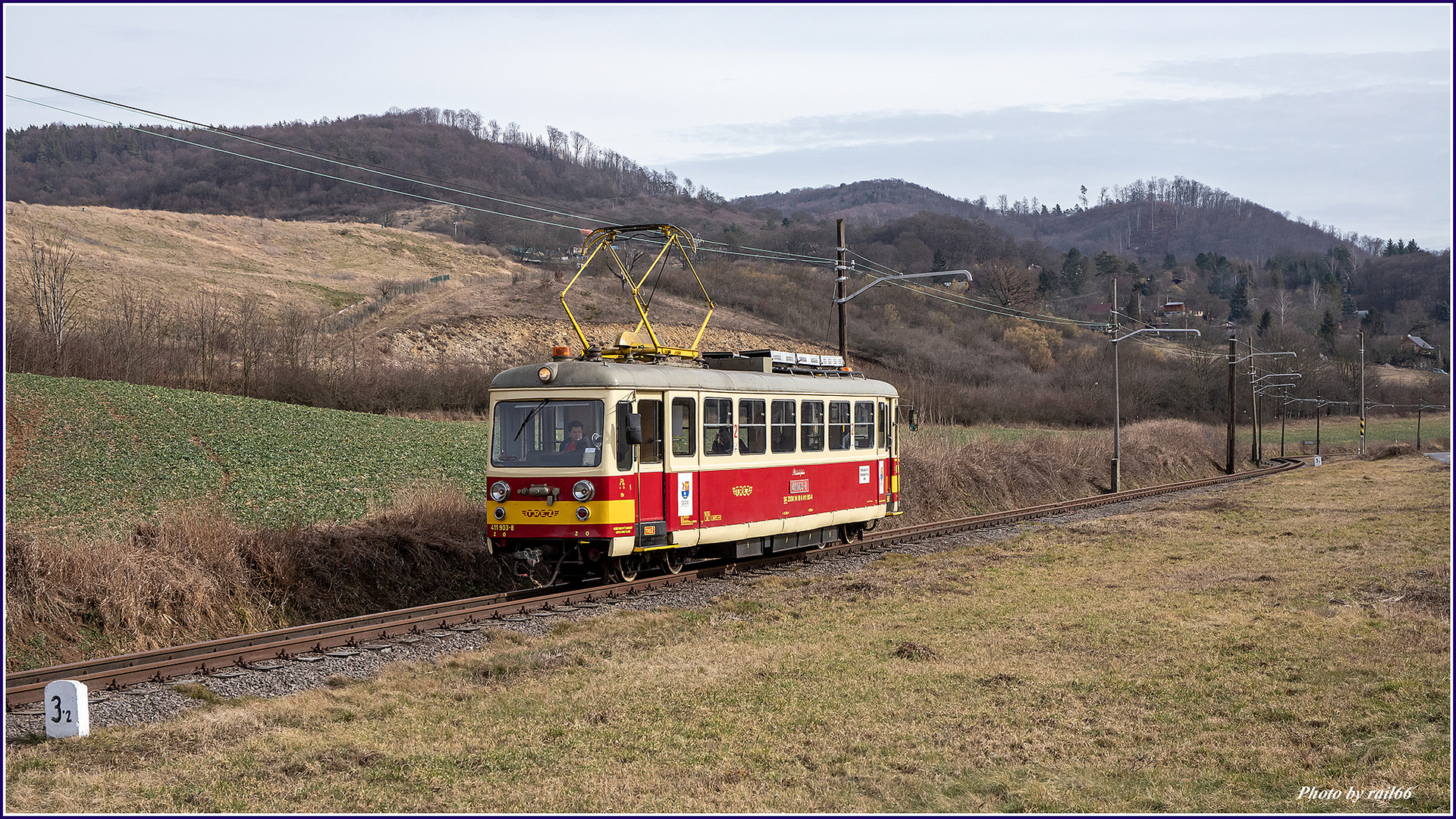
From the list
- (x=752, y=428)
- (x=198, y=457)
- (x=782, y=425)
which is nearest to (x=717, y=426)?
(x=752, y=428)

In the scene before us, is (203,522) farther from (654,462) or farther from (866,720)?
(866,720)

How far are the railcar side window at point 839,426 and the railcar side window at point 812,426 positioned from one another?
0.28m

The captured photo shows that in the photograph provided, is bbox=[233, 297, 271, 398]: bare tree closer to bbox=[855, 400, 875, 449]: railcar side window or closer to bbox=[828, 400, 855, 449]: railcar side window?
bbox=[855, 400, 875, 449]: railcar side window

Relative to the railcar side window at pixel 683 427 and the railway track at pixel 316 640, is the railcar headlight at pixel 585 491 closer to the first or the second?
the railway track at pixel 316 640

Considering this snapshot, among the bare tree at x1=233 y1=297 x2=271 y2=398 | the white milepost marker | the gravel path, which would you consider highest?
the bare tree at x1=233 y1=297 x2=271 y2=398

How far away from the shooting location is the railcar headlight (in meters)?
14.9

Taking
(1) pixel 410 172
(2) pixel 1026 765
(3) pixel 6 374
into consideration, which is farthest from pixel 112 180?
(2) pixel 1026 765

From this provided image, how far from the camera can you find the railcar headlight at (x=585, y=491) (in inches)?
588

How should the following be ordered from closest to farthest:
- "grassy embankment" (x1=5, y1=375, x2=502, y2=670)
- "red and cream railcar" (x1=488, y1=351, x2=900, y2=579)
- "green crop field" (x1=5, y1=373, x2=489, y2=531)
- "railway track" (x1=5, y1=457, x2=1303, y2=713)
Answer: "railway track" (x1=5, y1=457, x2=1303, y2=713) → "grassy embankment" (x1=5, y1=375, x2=502, y2=670) → "red and cream railcar" (x1=488, y1=351, x2=900, y2=579) → "green crop field" (x1=5, y1=373, x2=489, y2=531)

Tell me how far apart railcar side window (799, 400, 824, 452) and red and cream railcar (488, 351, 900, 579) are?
26 mm

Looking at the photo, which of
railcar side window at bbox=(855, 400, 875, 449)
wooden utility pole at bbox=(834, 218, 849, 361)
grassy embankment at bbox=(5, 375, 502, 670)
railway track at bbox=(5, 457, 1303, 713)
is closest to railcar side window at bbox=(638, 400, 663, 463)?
railway track at bbox=(5, 457, 1303, 713)

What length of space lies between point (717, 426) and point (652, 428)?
A: 1.49 m

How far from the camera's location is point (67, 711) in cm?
871

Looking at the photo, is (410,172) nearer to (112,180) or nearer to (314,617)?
(112,180)
